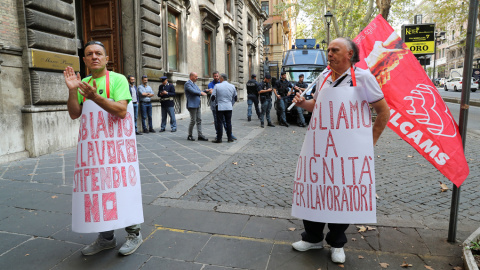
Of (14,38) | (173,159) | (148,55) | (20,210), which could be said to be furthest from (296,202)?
(148,55)

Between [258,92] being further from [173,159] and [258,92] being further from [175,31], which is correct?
[173,159]

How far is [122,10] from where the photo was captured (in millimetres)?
11117

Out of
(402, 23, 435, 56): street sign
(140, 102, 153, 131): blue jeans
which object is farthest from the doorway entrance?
(402, 23, 435, 56): street sign

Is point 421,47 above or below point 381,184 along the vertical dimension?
above

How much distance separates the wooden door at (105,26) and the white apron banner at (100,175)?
909cm

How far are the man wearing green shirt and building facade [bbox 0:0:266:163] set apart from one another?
184 inches

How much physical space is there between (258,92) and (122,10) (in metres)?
5.20

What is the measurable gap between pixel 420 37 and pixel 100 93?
35.5 feet

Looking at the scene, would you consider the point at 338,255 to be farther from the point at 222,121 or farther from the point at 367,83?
the point at 222,121

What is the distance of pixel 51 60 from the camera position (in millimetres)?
7449

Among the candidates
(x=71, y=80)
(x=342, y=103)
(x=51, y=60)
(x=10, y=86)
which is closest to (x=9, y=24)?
(x=51, y=60)

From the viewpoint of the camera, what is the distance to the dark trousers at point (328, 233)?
9.14 feet

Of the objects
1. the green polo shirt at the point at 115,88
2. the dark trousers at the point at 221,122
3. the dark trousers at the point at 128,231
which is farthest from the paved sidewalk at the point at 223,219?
the dark trousers at the point at 221,122

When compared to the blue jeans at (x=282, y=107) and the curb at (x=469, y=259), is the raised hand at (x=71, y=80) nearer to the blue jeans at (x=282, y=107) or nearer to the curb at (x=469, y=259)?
the curb at (x=469, y=259)
